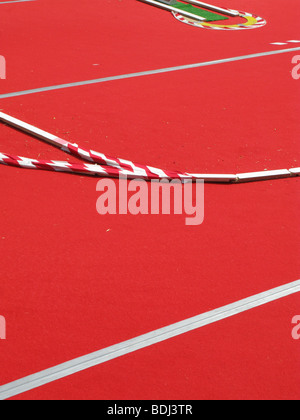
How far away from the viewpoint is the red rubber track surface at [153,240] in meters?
3.49

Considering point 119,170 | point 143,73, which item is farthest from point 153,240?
point 143,73

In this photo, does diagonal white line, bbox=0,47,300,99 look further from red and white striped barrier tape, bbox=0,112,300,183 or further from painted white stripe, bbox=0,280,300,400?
painted white stripe, bbox=0,280,300,400

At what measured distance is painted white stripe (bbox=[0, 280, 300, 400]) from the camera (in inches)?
131

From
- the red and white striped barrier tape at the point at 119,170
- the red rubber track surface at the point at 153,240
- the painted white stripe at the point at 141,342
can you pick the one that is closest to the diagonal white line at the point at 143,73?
the red rubber track surface at the point at 153,240

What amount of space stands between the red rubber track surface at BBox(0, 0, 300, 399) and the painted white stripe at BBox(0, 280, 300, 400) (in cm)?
5

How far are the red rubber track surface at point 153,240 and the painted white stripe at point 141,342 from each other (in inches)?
1.8

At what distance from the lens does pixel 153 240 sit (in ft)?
15.1

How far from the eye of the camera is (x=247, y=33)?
1040 cm

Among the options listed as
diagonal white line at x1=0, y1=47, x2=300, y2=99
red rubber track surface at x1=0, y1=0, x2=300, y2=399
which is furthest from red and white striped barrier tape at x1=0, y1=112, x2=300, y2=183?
diagonal white line at x1=0, y1=47, x2=300, y2=99

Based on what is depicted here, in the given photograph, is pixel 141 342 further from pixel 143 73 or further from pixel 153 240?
pixel 143 73

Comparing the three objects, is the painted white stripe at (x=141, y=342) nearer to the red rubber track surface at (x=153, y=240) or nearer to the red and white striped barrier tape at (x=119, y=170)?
the red rubber track surface at (x=153, y=240)

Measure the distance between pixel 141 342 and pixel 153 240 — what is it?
3.75ft

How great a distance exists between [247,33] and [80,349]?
27.1ft

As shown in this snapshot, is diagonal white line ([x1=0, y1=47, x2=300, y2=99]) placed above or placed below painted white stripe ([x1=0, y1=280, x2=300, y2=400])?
above
